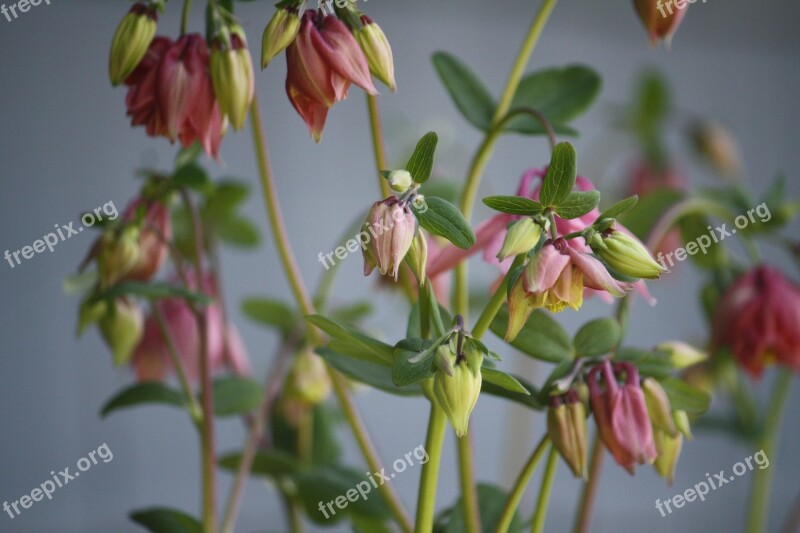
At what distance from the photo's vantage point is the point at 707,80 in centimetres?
168

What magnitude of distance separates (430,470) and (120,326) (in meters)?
0.24

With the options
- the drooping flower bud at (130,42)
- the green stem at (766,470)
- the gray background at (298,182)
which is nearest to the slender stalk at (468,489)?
the drooping flower bud at (130,42)

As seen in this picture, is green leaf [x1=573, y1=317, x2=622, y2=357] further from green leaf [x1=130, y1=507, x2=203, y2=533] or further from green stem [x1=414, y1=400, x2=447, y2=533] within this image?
green leaf [x1=130, y1=507, x2=203, y2=533]

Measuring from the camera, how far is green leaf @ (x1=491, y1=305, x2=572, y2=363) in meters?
0.38

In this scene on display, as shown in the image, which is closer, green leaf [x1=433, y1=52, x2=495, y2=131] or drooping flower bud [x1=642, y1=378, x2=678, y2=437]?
drooping flower bud [x1=642, y1=378, x2=678, y2=437]

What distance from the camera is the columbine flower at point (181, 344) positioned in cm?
59

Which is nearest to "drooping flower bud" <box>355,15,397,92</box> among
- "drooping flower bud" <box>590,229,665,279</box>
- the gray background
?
"drooping flower bud" <box>590,229,665,279</box>

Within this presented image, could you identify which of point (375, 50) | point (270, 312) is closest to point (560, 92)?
point (375, 50)

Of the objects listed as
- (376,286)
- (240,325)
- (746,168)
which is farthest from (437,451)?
(746,168)

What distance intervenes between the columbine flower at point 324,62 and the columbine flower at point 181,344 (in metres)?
0.26

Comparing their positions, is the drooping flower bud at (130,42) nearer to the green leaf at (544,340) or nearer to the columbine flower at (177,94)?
the columbine flower at (177,94)

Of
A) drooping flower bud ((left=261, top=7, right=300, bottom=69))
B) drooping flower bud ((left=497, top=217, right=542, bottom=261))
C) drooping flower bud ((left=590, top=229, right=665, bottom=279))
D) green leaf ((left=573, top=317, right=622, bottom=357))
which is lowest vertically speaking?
green leaf ((left=573, top=317, right=622, bottom=357))

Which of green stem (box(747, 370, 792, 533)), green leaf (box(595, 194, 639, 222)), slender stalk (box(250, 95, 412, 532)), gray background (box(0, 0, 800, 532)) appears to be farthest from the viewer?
gray background (box(0, 0, 800, 532))

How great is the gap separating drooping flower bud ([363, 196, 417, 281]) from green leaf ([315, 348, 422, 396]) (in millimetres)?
94
